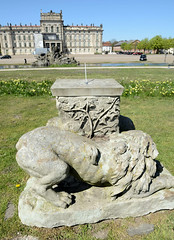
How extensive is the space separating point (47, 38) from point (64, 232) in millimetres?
77757

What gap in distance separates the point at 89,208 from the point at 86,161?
2.34ft

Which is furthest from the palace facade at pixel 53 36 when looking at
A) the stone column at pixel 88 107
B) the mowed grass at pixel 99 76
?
the stone column at pixel 88 107

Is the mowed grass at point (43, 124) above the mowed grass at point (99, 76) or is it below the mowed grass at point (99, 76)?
below

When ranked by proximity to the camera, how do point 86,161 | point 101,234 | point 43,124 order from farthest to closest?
point 43,124
point 101,234
point 86,161

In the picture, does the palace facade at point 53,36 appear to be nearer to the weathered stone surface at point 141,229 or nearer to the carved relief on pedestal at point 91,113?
the carved relief on pedestal at point 91,113

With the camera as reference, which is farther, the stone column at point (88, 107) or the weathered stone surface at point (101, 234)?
the stone column at point (88, 107)

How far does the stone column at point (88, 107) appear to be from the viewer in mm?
2590

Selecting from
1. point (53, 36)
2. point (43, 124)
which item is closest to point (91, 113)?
point (43, 124)

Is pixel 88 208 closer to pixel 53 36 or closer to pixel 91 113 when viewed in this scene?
pixel 91 113

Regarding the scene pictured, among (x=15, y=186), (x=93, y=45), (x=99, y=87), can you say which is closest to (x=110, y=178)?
(x=99, y=87)

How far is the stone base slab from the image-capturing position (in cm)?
248

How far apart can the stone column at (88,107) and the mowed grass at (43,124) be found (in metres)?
1.31

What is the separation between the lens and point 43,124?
633cm

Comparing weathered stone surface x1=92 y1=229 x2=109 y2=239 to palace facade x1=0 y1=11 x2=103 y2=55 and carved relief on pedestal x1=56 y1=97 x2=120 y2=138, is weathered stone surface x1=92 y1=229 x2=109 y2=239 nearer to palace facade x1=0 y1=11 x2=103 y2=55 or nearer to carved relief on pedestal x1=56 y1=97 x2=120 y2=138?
carved relief on pedestal x1=56 y1=97 x2=120 y2=138
